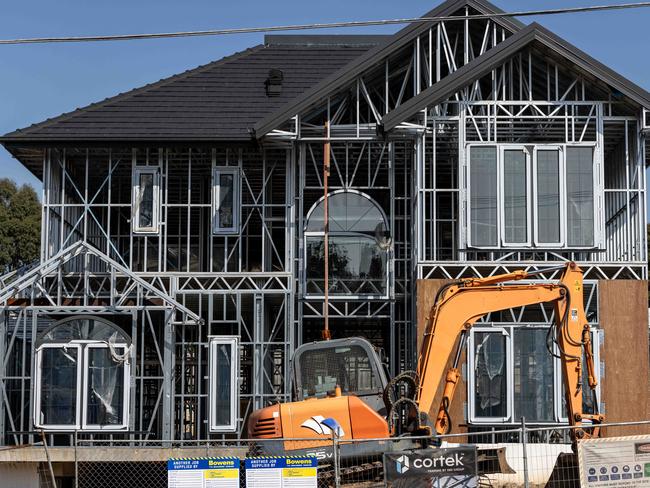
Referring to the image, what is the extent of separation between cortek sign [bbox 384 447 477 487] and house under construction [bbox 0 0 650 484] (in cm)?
938

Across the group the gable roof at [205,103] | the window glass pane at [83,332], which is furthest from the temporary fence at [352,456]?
the gable roof at [205,103]

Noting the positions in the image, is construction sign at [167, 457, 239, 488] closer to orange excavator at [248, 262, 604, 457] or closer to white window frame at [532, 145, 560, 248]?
orange excavator at [248, 262, 604, 457]

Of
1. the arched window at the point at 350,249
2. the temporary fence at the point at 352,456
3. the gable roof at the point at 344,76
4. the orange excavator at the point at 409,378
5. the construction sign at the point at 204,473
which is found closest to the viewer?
the construction sign at the point at 204,473

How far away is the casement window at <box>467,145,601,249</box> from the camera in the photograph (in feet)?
83.8

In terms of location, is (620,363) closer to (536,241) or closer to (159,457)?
(536,241)

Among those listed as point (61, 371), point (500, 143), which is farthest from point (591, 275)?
point (61, 371)

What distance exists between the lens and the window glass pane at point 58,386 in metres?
24.8

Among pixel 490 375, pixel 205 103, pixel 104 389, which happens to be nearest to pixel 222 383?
pixel 104 389

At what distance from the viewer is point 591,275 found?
2594 cm

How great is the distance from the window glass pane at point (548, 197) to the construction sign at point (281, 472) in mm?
11678

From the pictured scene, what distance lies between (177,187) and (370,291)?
7.31 metres

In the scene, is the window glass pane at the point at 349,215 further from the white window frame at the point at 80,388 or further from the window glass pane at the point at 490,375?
the white window frame at the point at 80,388

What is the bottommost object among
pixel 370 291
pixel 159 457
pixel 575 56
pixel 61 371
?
pixel 159 457

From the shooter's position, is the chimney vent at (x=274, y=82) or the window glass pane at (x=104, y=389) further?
the chimney vent at (x=274, y=82)
